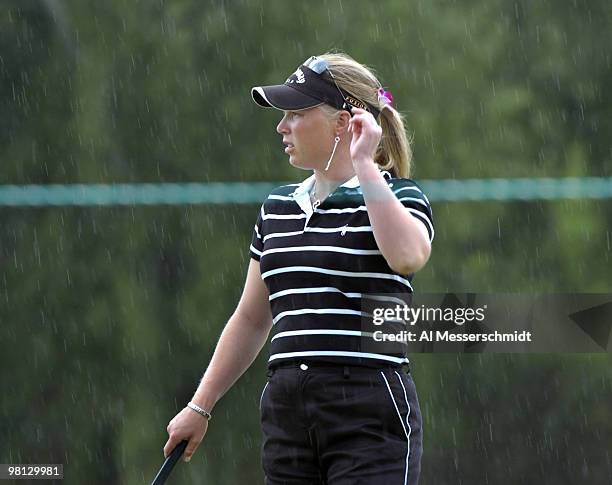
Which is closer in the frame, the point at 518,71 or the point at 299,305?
the point at 299,305

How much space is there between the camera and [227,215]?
183 inches

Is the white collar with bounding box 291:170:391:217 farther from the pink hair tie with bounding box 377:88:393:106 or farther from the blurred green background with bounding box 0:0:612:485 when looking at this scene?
the blurred green background with bounding box 0:0:612:485

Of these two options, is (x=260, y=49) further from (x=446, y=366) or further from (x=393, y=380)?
(x=393, y=380)

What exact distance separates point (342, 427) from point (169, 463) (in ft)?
1.12

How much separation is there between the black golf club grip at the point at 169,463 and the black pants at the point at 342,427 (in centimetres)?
20

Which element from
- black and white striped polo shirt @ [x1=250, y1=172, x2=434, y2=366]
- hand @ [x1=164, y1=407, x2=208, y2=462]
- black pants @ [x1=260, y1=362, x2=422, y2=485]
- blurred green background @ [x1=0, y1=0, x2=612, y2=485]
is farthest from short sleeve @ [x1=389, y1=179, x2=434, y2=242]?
blurred green background @ [x1=0, y1=0, x2=612, y2=485]

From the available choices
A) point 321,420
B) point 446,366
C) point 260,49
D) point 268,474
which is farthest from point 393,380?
point 260,49

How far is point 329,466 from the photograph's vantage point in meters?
1.86

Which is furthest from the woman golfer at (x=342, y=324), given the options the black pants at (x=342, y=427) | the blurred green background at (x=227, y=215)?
the blurred green background at (x=227, y=215)

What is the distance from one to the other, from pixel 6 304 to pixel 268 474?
2.75 meters

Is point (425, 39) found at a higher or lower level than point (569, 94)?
higher

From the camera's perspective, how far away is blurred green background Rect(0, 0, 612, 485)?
4469 mm

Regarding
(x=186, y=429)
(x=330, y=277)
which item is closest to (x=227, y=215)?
(x=186, y=429)

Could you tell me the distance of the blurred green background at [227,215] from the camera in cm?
447
